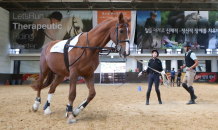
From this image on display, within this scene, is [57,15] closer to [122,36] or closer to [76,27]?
[76,27]

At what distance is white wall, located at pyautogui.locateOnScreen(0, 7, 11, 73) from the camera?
1797 centimetres

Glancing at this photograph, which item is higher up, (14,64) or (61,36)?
(61,36)

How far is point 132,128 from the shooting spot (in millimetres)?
2564

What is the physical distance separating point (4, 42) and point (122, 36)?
20370 mm

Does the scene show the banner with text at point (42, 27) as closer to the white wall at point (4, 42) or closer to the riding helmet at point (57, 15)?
the riding helmet at point (57, 15)

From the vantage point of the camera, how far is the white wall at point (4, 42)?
18.0 metres

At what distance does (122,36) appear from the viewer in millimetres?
2854

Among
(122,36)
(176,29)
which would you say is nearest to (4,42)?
(122,36)

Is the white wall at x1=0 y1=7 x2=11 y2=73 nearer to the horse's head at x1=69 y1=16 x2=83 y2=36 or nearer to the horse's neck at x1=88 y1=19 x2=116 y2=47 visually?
the horse's head at x1=69 y1=16 x2=83 y2=36

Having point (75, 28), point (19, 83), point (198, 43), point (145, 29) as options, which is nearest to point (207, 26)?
point (198, 43)

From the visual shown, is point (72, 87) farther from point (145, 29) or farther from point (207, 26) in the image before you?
point (207, 26)

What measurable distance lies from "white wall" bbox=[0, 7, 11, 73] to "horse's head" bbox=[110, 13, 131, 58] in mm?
19792

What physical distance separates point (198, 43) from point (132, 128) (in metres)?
20.3

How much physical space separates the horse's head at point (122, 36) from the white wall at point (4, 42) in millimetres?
19792
